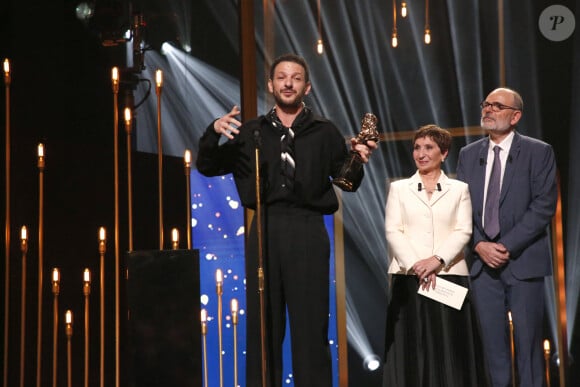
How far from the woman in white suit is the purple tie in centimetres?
16

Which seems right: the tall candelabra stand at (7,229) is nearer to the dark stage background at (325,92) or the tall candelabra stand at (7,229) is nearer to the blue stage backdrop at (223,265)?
the dark stage background at (325,92)

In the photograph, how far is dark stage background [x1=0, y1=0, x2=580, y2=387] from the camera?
491 cm

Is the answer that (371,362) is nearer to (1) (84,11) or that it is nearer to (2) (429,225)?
(2) (429,225)

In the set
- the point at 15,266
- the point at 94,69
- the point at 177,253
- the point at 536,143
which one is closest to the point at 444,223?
the point at 536,143

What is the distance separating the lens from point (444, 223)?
3.97 meters

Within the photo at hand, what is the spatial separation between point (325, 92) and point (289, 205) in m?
2.08

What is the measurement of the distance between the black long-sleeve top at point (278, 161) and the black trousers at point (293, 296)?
0.23 feet

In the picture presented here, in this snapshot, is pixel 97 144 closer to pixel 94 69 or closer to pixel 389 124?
pixel 94 69

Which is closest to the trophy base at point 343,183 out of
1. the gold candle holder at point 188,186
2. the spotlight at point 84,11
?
the gold candle holder at point 188,186

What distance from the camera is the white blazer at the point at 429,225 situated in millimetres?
3914

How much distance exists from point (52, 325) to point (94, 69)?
1587mm

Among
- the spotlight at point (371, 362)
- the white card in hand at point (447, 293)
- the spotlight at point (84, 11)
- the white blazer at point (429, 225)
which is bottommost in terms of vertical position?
the spotlight at point (371, 362)

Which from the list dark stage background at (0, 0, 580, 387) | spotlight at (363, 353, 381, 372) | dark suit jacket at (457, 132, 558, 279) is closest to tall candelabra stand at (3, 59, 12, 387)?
dark stage background at (0, 0, 580, 387)

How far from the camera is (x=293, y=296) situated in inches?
133
